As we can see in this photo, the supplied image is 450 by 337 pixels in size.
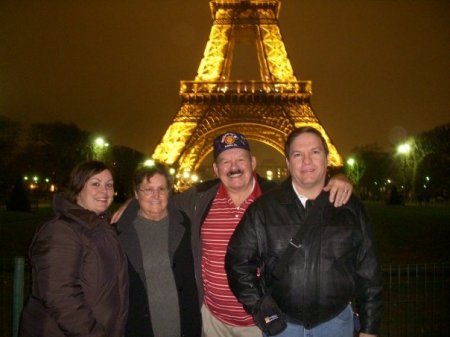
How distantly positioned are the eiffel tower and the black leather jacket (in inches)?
1298

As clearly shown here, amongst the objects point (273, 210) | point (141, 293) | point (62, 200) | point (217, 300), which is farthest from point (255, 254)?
point (62, 200)

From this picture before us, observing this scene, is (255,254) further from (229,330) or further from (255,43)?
(255,43)

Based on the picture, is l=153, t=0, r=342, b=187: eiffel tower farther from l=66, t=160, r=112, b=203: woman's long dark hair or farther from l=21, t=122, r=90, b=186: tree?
l=66, t=160, r=112, b=203: woman's long dark hair

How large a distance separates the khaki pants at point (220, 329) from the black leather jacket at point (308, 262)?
0.73 m

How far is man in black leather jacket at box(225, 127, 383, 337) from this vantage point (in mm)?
3385

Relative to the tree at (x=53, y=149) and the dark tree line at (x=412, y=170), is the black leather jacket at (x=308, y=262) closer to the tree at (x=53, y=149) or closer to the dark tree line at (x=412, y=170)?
the dark tree line at (x=412, y=170)

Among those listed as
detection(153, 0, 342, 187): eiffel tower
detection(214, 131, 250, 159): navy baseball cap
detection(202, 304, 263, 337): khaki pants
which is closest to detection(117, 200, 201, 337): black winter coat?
detection(202, 304, 263, 337): khaki pants

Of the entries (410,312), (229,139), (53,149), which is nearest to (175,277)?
(229,139)

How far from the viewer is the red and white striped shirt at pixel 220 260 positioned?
13.7ft

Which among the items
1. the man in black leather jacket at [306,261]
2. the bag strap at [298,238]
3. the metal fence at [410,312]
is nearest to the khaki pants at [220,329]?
the man in black leather jacket at [306,261]

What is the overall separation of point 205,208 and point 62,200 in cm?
125

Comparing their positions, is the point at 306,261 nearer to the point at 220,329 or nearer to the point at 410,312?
the point at 220,329

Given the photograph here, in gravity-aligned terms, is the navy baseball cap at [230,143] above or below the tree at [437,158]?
below

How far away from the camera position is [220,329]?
4.24 m
